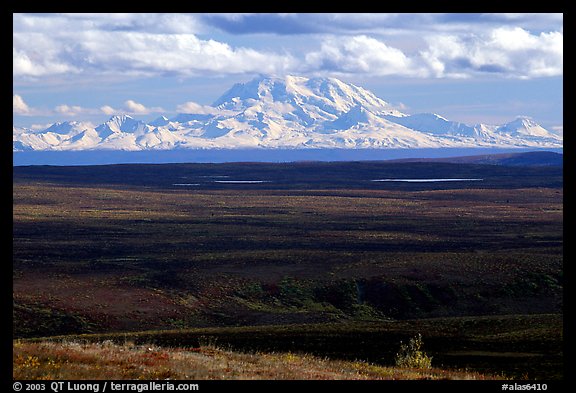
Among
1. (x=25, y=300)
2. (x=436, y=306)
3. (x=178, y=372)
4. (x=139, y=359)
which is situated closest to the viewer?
(x=178, y=372)

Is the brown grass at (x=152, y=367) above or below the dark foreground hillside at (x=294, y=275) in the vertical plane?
above

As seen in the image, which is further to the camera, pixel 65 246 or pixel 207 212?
pixel 207 212

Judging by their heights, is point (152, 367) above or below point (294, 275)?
above

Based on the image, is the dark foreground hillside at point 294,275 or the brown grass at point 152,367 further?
the dark foreground hillside at point 294,275

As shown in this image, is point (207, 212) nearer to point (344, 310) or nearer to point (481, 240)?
point (481, 240)

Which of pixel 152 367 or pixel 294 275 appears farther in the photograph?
pixel 294 275
